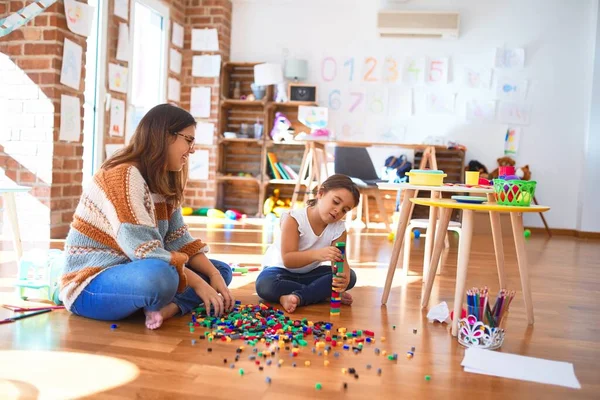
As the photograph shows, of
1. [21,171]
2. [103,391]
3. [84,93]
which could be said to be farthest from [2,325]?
[84,93]

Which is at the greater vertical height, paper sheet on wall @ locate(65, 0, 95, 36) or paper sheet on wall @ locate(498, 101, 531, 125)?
paper sheet on wall @ locate(65, 0, 95, 36)

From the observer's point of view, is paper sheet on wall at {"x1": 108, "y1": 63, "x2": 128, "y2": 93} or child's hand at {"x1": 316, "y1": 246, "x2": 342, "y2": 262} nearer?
child's hand at {"x1": 316, "y1": 246, "x2": 342, "y2": 262}

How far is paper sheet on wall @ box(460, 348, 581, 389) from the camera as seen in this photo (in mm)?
1617

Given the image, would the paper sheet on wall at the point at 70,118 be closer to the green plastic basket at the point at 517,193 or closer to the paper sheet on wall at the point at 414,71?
the green plastic basket at the point at 517,193

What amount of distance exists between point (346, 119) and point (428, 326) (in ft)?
14.4

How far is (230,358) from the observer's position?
167 cm

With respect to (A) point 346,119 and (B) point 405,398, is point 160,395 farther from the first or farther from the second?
(A) point 346,119

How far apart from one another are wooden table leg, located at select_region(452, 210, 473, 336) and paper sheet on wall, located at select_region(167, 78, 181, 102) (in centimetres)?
455

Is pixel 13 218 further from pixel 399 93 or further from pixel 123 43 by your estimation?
pixel 399 93

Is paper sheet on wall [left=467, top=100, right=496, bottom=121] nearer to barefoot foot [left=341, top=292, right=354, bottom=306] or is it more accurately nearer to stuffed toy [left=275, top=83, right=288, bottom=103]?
stuffed toy [left=275, top=83, right=288, bottom=103]

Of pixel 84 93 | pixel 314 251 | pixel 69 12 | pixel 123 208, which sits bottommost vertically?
pixel 314 251

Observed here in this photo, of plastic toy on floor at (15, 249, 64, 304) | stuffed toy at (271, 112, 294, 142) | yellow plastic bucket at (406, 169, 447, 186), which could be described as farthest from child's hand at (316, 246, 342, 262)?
stuffed toy at (271, 112, 294, 142)

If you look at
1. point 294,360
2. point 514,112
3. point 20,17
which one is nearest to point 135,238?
point 294,360

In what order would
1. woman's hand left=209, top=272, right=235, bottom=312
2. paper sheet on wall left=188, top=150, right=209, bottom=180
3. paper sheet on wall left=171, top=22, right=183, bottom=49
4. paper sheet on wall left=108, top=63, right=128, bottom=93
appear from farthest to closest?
paper sheet on wall left=188, top=150, right=209, bottom=180 → paper sheet on wall left=171, top=22, right=183, bottom=49 → paper sheet on wall left=108, top=63, right=128, bottom=93 → woman's hand left=209, top=272, right=235, bottom=312
